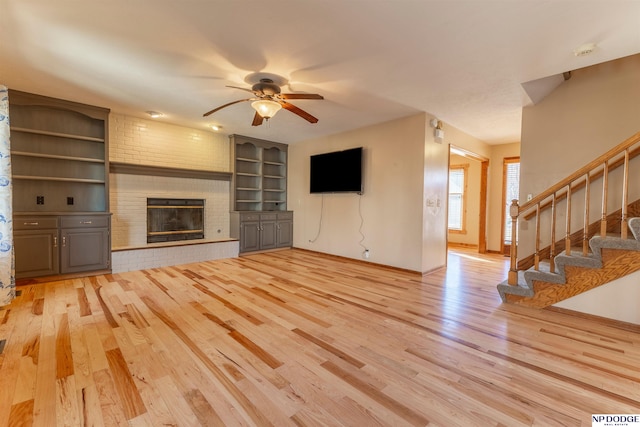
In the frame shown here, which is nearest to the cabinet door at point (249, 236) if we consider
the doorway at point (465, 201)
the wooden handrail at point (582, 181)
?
the doorway at point (465, 201)

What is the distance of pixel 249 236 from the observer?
602 cm

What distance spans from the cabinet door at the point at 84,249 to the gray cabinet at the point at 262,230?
2.26m

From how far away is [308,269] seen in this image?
4.78 m

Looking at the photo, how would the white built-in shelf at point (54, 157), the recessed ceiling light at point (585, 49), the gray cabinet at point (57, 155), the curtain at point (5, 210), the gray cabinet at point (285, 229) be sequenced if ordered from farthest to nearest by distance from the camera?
the gray cabinet at point (285, 229), the gray cabinet at point (57, 155), the white built-in shelf at point (54, 157), the curtain at point (5, 210), the recessed ceiling light at point (585, 49)

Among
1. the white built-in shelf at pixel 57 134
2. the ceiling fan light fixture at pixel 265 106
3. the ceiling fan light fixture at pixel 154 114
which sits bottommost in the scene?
the white built-in shelf at pixel 57 134

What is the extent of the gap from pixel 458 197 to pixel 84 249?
8.18m

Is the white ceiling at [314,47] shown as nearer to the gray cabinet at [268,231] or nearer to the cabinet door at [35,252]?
the cabinet door at [35,252]

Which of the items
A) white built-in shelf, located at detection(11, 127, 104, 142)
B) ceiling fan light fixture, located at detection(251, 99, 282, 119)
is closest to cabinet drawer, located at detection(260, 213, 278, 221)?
white built-in shelf, located at detection(11, 127, 104, 142)

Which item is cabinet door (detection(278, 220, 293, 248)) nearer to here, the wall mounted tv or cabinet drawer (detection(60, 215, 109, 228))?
the wall mounted tv

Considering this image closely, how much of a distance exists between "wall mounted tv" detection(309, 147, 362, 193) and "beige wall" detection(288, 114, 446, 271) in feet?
0.52

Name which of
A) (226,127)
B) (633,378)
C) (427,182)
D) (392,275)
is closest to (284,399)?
(633,378)

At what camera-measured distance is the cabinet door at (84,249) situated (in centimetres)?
399

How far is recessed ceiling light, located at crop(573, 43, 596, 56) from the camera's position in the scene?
237 centimetres

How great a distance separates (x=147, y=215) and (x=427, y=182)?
5.03 m
